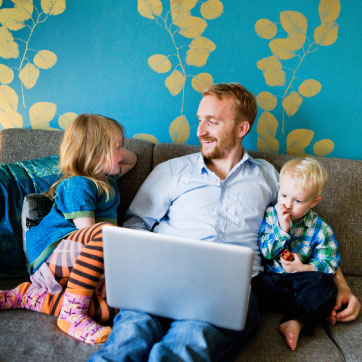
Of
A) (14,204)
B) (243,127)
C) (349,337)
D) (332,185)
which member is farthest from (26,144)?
(349,337)

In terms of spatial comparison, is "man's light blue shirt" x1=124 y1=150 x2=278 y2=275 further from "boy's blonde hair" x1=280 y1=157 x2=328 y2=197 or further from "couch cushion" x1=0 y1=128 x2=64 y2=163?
"couch cushion" x1=0 y1=128 x2=64 y2=163

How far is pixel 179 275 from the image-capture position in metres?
0.93

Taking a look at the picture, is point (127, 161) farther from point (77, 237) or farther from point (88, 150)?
point (77, 237)

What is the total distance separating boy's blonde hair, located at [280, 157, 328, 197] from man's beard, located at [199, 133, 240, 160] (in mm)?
290

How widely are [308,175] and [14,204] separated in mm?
1181

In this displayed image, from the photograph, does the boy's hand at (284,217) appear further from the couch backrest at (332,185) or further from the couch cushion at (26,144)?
the couch cushion at (26,144)

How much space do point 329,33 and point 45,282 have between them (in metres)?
1.73

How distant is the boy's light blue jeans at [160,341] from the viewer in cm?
98

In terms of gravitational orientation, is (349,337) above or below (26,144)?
below

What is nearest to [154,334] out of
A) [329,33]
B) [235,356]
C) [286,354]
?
[235,356]

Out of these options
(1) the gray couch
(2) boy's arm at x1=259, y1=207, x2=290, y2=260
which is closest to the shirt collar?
(1) the gray couch

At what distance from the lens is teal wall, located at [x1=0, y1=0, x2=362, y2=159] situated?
176 centimetres

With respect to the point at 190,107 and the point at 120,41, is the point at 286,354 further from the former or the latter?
the point at 120,41

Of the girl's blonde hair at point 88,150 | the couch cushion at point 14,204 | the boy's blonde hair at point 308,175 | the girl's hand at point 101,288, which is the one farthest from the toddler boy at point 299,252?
the couch cushion at point 14,204
